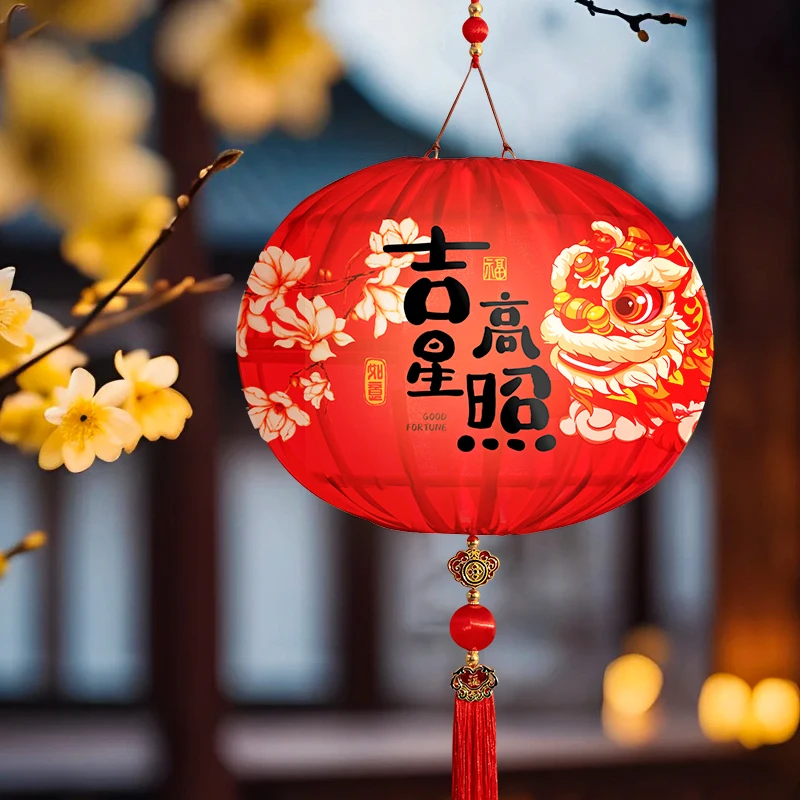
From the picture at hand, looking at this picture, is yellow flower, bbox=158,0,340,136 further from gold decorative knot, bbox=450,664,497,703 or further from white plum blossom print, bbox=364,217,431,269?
gold decorative knot, bbox=450,664,497,703

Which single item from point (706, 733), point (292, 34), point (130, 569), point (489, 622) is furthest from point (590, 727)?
point (292, 34)

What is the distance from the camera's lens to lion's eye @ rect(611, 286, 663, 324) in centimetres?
115

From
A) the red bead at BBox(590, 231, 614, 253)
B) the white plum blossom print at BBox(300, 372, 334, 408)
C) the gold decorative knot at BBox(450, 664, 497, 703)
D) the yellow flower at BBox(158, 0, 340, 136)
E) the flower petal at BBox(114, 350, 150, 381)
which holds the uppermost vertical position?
the yellow flower at BBox(158, 0, 340, 136)

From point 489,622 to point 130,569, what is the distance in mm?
2688

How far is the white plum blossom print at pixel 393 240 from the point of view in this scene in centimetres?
113

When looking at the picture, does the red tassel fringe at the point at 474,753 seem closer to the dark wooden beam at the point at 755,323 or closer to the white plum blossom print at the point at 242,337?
the white plum blossom print at the point at 242,337

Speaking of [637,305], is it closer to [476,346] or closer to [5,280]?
[476,346]

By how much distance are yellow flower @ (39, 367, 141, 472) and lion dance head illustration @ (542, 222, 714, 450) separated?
16.4 inches

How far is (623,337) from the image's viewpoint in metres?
1.14

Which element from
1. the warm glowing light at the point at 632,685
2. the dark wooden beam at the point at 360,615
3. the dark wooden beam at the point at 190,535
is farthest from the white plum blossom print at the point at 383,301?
the dark wooden beam at the point at 360,615

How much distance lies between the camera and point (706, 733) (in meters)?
3.06

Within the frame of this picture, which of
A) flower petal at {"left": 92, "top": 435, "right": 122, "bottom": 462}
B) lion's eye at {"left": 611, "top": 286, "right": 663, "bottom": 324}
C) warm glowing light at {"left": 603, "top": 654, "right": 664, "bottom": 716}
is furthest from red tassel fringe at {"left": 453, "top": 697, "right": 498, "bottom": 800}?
warm glowing light at {"left": 603, "top": 654, "right": 664, "bottom": 716}

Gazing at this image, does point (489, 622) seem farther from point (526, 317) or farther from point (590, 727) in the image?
point (590, 727)

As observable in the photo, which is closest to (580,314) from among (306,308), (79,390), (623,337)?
(623,337)
